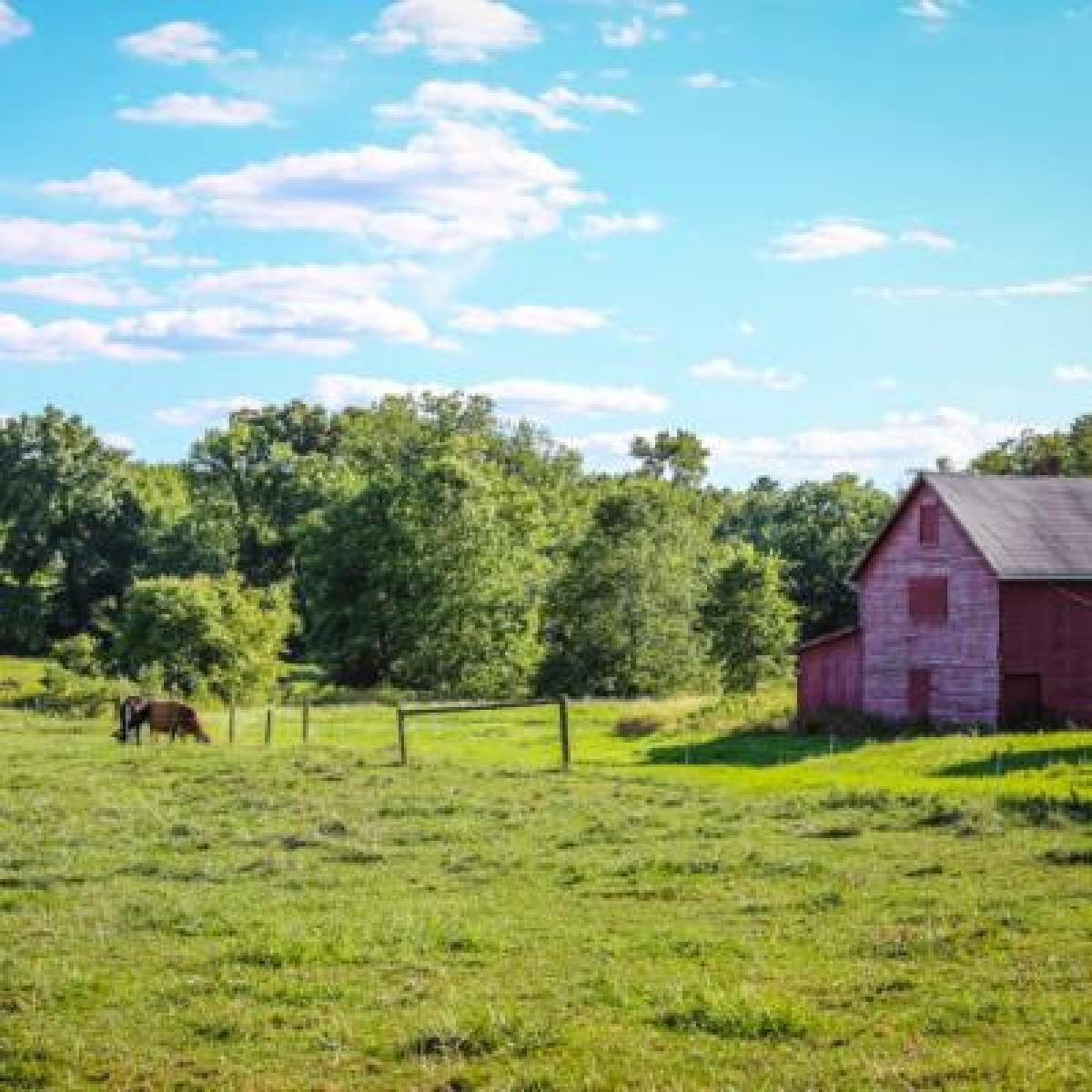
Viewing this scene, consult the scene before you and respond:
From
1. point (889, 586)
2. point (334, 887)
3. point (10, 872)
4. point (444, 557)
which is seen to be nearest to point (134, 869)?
point (10, 872)

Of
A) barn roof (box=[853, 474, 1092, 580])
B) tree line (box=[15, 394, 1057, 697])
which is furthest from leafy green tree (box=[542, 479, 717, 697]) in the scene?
barn roof (box=[853, 474, 1092, 580])

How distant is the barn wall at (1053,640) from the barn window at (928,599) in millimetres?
2880

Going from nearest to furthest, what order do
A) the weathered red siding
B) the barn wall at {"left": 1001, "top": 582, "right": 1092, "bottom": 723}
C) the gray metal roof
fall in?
the barn wall at {"left": 1001, "top": 582, "right": 1092, "bottom": 723} < the gray metal roof < the weathered red siding

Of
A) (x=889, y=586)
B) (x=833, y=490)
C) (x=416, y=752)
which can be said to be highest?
(x=833, y=490)

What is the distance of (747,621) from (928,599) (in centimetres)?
3210

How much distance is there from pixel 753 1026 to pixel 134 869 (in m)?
12.0

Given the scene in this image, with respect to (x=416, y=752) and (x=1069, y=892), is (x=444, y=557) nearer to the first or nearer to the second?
(x=416, y=752)

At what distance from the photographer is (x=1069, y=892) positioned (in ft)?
59.5

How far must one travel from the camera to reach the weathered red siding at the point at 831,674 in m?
58.2

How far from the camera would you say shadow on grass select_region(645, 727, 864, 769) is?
4322cm

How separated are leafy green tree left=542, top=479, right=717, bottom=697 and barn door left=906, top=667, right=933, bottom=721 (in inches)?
1310

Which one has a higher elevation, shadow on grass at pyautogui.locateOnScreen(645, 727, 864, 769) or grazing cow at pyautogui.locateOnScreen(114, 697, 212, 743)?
grazing cow at pyautogui.locateOnScreen(114, 697, 212, 743)

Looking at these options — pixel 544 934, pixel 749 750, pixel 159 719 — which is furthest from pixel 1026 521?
pixel 544 934

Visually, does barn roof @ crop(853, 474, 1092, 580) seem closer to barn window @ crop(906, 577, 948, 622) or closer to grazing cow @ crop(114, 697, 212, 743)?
barn window @ crop(906, 577, 948, 622)
